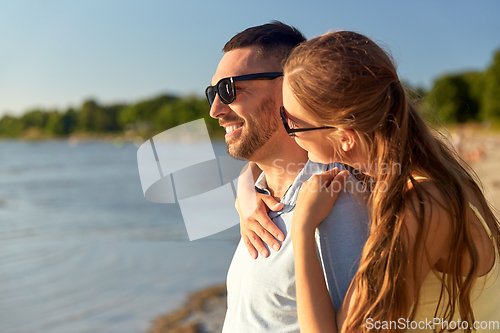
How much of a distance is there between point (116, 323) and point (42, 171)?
3209 cm

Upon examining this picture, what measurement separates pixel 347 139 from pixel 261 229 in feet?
1.86

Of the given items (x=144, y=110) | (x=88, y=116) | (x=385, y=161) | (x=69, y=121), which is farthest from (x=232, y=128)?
(x=69, y=121)

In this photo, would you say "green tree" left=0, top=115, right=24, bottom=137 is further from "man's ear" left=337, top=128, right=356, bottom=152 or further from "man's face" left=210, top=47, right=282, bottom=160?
"man's ear" left=337, top=128, right=356, bottom=152

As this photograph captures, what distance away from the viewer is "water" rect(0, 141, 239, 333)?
243 inches

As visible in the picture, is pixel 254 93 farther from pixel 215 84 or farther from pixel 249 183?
pixel 249 183

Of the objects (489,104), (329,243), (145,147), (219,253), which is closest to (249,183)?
(145,147)

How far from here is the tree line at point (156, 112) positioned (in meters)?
52.1

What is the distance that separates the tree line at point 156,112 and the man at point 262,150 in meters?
45.6

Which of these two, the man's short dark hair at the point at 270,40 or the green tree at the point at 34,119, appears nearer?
the man's short dark hair at the point at 270,40

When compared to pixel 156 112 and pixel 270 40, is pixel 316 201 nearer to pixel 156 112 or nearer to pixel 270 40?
pixel 270 40

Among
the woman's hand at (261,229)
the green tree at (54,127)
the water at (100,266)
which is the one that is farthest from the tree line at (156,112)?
the woman's hand at (261,229)

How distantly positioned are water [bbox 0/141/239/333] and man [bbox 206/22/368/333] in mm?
892

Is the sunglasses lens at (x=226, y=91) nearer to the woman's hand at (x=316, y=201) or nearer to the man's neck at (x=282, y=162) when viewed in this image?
the man's neck at (x=282, y=162)

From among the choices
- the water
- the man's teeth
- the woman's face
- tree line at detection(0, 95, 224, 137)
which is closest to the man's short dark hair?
the man's teeth
